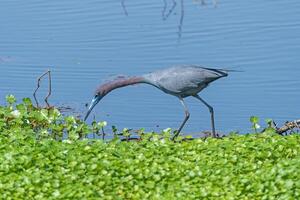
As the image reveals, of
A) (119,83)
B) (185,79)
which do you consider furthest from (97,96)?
(185,79)

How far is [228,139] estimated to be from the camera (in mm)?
7188

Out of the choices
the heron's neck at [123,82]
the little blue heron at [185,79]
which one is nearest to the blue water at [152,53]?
the heron's neck at [123,82]

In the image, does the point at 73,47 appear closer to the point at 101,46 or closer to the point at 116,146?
the point at 101,46

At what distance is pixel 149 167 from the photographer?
6598 millimetres

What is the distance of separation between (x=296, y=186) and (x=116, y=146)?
140 centimetres

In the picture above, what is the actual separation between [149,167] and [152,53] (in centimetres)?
365

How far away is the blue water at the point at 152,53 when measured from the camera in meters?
9.02

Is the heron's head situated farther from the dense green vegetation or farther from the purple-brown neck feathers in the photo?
the dense green vegetation

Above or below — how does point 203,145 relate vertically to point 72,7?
below

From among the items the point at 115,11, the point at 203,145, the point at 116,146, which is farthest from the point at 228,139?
the point at 115,11

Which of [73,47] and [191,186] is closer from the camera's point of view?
[191,186]

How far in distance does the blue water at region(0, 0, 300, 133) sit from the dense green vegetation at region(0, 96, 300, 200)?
5.22 feet

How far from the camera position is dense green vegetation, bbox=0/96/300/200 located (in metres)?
6.20

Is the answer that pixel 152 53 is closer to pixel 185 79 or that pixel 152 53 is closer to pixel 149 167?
pixel 185 79
